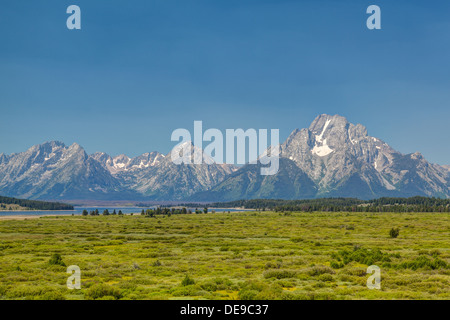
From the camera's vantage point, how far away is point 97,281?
36.4m

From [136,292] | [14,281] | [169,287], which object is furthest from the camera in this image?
[14,281]

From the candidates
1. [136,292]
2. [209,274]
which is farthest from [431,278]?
[136,292]
